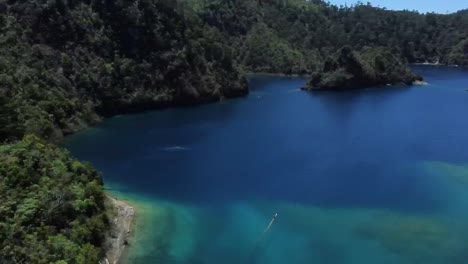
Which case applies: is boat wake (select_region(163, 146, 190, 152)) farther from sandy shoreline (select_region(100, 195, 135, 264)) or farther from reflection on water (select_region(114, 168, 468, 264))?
sandy shoreline (select_region(100, 195, 135, 264))

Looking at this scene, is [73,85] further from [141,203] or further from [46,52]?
[141,203]

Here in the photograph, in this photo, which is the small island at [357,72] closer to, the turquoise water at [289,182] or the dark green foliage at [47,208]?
the turquoise water at [289,182]

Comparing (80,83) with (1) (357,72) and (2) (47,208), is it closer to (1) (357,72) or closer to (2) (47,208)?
(2) (47,208)

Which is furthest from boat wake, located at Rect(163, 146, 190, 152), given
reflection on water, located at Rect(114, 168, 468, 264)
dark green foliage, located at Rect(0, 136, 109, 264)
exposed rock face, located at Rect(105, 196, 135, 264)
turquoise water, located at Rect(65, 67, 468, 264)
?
dark green foliage, located at Rect(0, 136, 109, 264)

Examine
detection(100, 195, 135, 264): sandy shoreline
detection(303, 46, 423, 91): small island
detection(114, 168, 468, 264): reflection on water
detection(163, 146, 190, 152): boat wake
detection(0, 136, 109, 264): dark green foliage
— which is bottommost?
detection(303, 46, 423, 91): small island

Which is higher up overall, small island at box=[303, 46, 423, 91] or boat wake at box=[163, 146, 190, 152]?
boat wake at box=[163, 146, 190, 152]

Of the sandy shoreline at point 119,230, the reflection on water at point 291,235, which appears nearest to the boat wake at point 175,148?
the reflection on water at point 291,235
